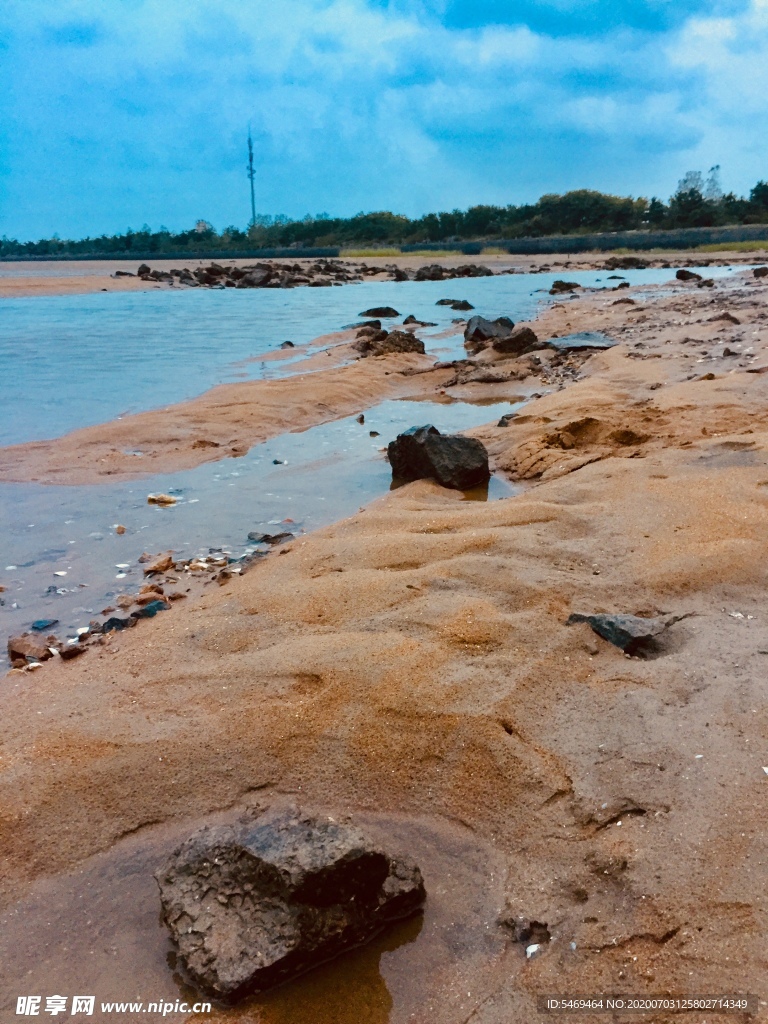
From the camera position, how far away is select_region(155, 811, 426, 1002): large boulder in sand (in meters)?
1.33

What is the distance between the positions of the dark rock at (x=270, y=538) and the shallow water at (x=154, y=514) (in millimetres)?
70

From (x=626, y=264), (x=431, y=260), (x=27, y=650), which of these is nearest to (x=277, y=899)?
(x=27, y=650)

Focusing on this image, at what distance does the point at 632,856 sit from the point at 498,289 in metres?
22.6

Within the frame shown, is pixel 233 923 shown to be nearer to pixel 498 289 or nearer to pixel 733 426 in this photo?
pixel 733 426

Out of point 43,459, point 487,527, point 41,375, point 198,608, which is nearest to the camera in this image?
point 198,608

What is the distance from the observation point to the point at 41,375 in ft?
28.4

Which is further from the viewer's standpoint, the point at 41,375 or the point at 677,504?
the point at 41,375

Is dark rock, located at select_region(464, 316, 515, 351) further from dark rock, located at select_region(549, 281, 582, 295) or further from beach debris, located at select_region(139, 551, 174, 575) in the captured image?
dark rock, located at select_region(549, 281, 582, 295)

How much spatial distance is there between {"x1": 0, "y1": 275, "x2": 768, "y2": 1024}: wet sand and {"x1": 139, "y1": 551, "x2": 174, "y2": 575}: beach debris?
489 millimetres

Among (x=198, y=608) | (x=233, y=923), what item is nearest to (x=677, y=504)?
(x=198, y=608)

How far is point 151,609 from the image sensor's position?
2930 mm

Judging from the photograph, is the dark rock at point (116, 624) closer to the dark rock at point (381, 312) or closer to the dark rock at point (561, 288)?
the dark rock at point (381, 312)

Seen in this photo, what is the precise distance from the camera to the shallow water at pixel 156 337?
7.17m

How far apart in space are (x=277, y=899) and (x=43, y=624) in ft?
6.18
